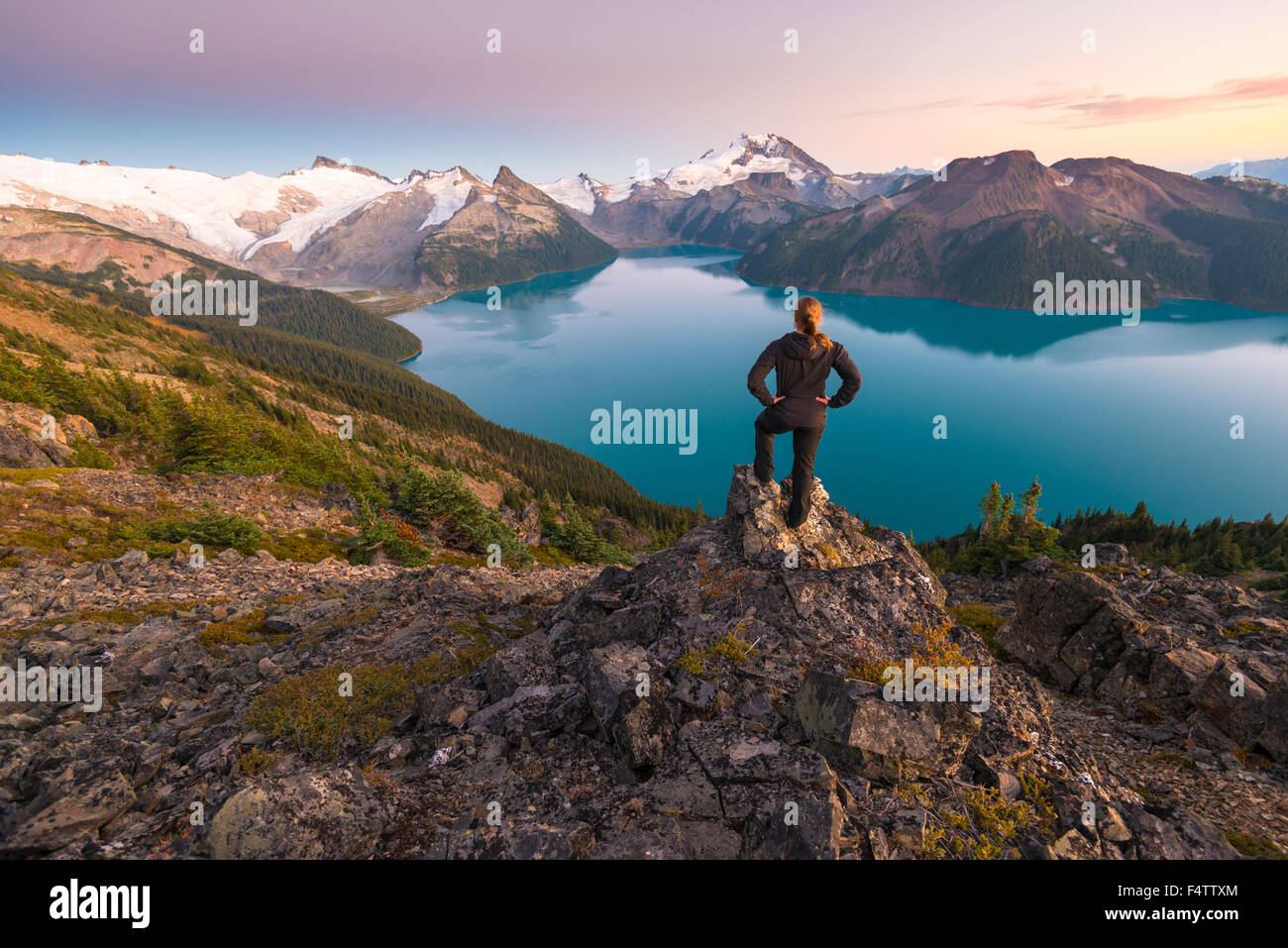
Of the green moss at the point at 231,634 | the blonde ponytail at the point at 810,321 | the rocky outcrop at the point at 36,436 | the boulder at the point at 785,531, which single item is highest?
the blonde ponytail at the point at 810,321

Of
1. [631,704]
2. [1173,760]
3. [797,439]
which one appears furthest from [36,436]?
[1173,760]

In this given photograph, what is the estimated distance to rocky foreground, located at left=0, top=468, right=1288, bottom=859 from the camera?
20.7ft

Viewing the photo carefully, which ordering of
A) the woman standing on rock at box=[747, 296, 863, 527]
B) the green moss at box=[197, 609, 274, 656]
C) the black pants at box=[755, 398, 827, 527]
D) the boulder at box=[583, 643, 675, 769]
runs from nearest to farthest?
the boulder at box=[583, 643, 675, 769] < the woman standing on rock at box=[747, 296, 863, 527] < the black pants at box=[755, 398, 827, 527] < the green moss at box=[197, 609, 274, 656]

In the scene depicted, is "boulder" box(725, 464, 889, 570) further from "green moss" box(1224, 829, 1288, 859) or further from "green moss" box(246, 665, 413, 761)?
"green moss" box(246, 665, 413, 761)

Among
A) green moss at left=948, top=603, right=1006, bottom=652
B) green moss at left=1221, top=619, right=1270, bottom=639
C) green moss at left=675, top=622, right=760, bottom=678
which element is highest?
green moss at left=675, top=622, right=760, bottom=678

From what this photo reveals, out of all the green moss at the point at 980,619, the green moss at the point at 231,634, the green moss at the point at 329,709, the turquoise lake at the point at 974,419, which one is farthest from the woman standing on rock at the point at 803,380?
the turquoise lake at the point at 974,419

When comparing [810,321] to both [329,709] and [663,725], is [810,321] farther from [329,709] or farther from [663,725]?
[329,709]

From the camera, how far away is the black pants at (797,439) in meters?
10.1

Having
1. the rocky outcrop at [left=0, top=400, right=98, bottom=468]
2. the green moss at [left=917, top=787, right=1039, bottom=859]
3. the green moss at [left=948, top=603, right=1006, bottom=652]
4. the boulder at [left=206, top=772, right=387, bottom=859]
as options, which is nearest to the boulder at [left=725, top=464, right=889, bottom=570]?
the green moss at [left=917, top=787, right=1039, bottom=859]

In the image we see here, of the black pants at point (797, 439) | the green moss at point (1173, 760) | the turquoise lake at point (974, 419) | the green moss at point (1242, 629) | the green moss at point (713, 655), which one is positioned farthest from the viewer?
the turquoise lake at point (974, 419)

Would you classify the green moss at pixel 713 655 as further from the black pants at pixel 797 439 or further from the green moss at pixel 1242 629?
the green moss at pixel 1242 629

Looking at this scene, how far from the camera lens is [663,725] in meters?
7.85

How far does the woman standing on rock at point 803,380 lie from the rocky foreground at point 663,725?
2064mm

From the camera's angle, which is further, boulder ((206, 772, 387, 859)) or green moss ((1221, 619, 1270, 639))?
green moss ((1221, 619, 1270, 639))
